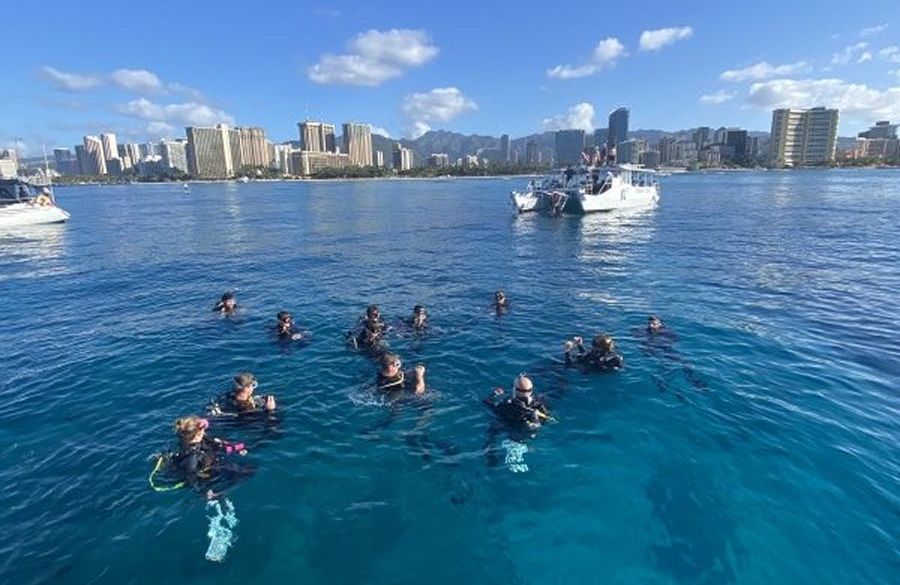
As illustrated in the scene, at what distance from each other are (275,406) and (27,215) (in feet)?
234

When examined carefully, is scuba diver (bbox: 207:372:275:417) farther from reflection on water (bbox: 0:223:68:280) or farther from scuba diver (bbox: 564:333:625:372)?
reflection on water (bbox: 0:223:68:280)

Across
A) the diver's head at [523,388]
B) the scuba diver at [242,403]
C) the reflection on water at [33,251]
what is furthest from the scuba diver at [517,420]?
the reflection on water at [33,251]

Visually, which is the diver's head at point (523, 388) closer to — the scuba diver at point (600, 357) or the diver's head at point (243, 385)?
the scuba diver at point (600, 357)

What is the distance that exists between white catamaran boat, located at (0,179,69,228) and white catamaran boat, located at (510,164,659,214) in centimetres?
6150

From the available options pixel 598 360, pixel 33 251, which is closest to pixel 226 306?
pixel 598 360

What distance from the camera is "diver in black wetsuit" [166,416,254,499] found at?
10820 millimetres

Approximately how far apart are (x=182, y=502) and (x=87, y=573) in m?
1.93

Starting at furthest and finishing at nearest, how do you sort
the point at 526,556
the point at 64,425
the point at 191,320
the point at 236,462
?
the point at 191,320 < the point at 64,425 < the point at 236,462 < the point at 526,556

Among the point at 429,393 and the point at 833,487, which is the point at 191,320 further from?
the point at 833,487

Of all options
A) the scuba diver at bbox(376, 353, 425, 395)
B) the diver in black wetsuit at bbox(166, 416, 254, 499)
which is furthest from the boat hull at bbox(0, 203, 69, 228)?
the diver in black wetsuit at bbox(166, 416, 254, 499)

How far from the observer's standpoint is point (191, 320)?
78.3ft

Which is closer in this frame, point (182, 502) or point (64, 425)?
point (182, 502)

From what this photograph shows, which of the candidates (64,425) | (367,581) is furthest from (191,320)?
(367,581)

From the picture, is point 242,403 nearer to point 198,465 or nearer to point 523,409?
point 198,465
